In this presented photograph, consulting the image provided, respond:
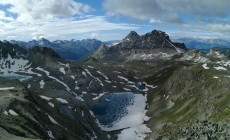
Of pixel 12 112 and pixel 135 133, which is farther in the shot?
pixel 135 133

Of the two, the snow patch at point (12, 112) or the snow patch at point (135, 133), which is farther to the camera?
the snow patch at point (135, 133)

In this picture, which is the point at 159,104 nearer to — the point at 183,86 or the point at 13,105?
the point at 183,86

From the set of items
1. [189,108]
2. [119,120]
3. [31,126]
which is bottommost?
[119,120]

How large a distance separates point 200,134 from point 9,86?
95.2 metres

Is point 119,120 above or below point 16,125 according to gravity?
below

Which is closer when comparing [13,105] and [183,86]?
[13,105]

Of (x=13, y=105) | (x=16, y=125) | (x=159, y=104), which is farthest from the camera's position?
(x=159, y=104)

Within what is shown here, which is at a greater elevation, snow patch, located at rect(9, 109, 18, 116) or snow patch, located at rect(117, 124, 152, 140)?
snow patch, located at rect(9, 109, 18, 116)

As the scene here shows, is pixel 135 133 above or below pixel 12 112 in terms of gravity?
below

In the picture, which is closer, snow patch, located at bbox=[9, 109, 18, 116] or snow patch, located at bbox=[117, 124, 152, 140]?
snow patch, located at bbox=[9, 109, 18, 116]

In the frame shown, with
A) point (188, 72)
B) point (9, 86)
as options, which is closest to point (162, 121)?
point (188, 72)

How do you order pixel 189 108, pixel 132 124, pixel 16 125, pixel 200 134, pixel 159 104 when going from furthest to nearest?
pixel 159 104
pixel 132 124
pixel 189 108
pixel 16 125
pixel 200 134

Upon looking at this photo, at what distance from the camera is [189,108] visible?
150 m

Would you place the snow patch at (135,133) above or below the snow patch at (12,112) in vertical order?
below
